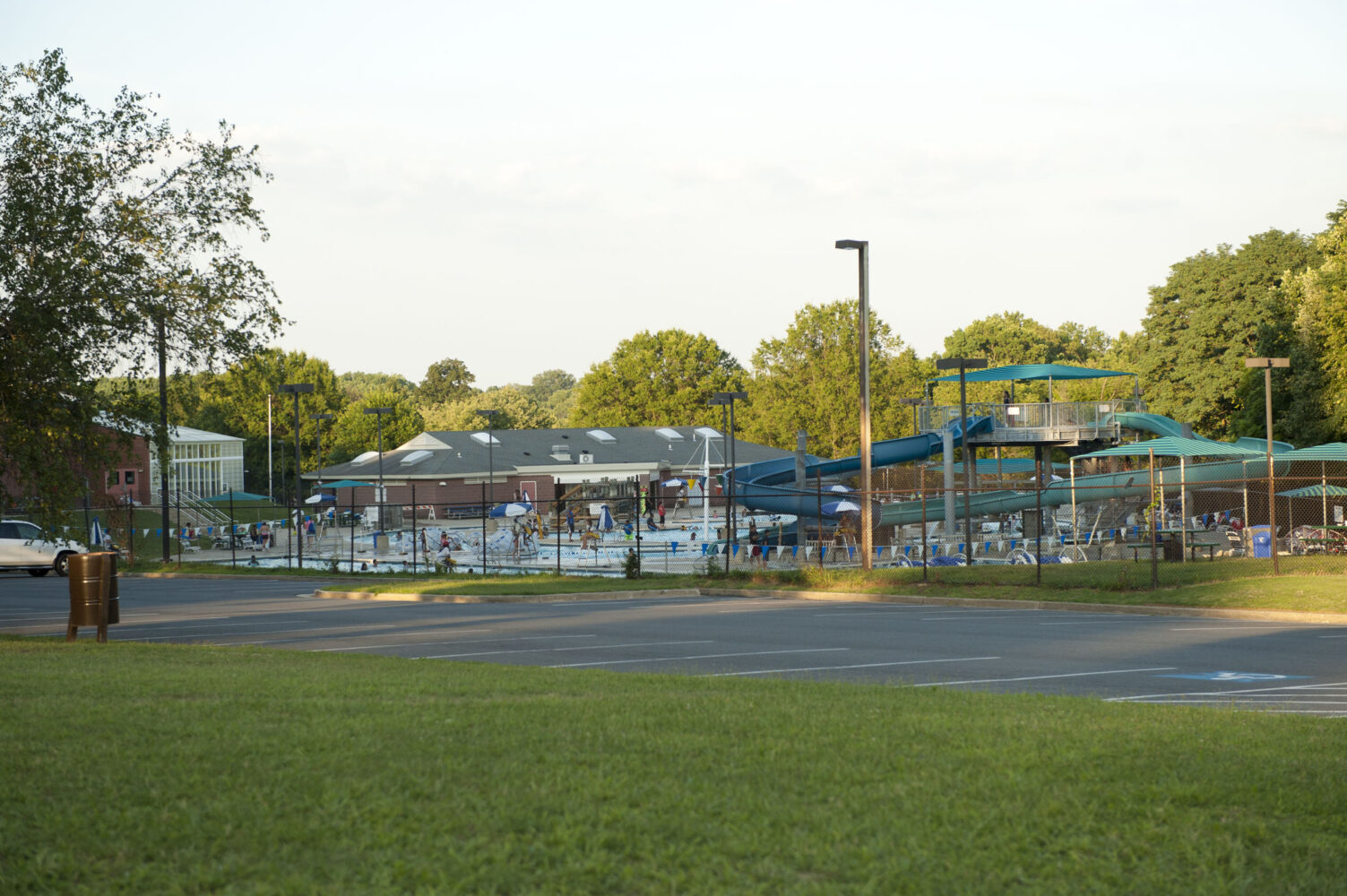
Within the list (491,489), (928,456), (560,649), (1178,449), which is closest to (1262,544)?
(1178,449)

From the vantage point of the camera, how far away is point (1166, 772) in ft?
22.4

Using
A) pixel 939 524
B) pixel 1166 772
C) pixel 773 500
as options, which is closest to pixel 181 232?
pixel 1166 772

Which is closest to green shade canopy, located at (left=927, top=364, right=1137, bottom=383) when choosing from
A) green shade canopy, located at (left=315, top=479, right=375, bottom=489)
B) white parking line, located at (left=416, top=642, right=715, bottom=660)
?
white parking line, located at (left=416, top=642, right=715, bottom=660)

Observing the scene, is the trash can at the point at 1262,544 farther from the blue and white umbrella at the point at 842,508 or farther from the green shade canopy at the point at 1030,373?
the blue and white umbrella at the point at 842,508

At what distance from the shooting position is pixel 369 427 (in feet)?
310

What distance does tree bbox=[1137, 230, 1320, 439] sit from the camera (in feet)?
220

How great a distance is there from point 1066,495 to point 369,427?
6390cm

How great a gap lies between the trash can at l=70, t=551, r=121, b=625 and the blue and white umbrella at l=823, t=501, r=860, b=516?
26577mm

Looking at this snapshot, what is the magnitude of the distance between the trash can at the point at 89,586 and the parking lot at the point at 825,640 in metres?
2.44

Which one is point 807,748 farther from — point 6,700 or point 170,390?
point 170,390

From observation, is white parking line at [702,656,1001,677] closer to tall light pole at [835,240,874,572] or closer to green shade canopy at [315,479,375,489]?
tall light pole at [835,240,874,572]

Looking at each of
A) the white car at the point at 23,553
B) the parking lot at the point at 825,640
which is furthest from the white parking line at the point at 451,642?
the white car at the point at 23,553

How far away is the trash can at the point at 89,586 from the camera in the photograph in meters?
15.8

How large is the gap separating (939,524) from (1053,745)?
136 feet
